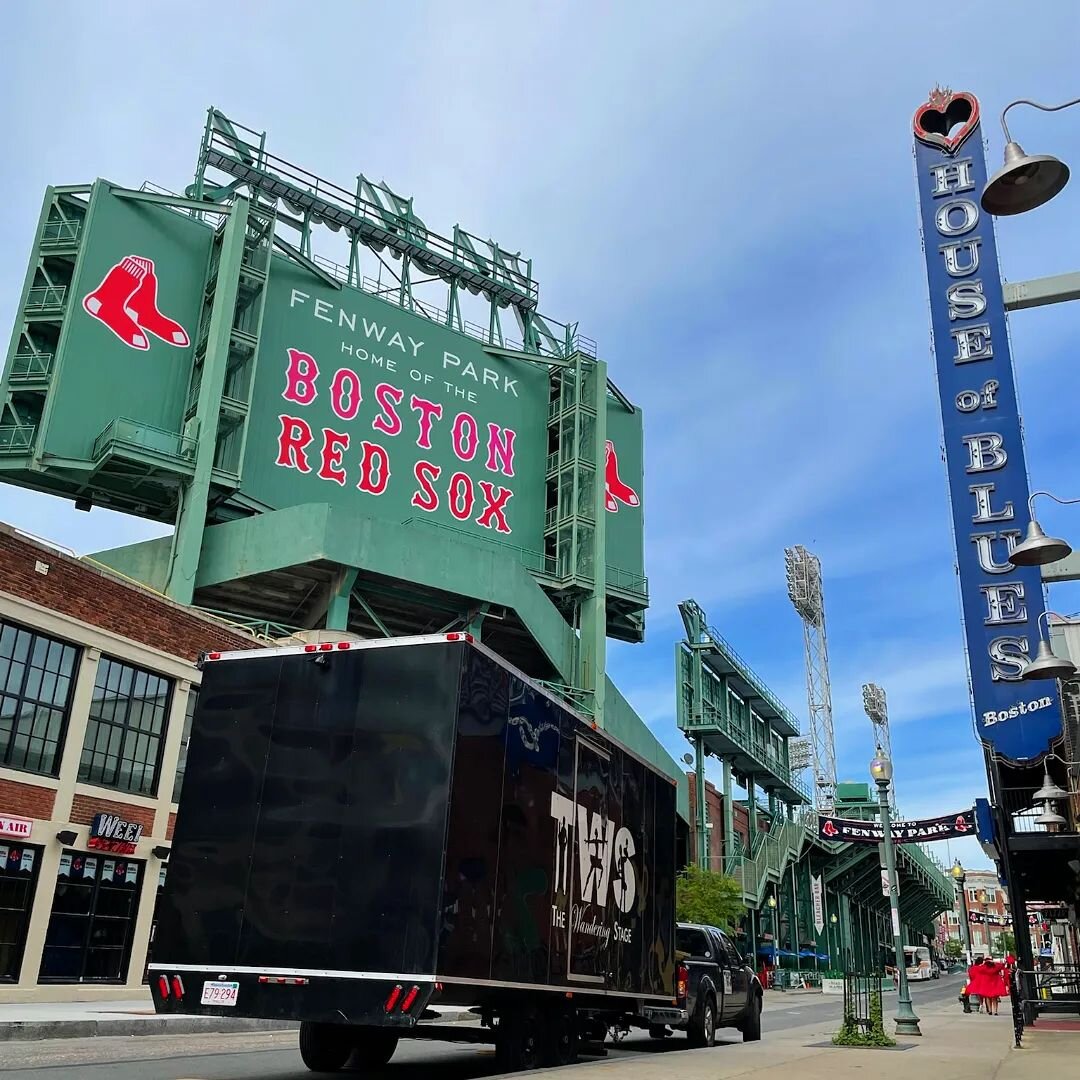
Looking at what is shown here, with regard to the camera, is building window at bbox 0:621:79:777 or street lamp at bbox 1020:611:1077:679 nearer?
street lamp at bbox 1020:611:1077:679

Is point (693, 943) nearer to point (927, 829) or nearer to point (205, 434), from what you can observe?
point (927, 829)

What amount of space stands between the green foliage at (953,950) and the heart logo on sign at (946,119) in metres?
160

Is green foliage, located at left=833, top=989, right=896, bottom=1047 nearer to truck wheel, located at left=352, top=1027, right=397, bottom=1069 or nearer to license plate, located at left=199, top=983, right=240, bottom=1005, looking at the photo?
truck wheel, located at left=352, top=1027, right=397, bottom=1069

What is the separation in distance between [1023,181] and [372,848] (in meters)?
8.18

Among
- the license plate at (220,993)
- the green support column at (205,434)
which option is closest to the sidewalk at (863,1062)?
the license plate at (220,993)

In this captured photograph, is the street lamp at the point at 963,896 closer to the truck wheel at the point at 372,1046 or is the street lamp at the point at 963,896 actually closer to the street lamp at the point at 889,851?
the street lamp at the point at 889,851

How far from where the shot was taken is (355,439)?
126 ft

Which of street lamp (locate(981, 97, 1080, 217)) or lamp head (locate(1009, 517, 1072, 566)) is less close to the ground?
street lamp (locate(981, 97, 1080, 217))

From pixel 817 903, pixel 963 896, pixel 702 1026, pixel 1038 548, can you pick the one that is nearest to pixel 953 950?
pixel 963 896

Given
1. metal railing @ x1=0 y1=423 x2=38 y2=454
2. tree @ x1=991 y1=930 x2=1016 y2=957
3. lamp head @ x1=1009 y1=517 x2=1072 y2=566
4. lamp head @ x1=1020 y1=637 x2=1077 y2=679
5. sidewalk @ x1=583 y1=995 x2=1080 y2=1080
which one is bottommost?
sidewalk @ x1=583 y1=995 x2=1080 y2=1080

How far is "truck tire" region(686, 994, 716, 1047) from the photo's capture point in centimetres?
1620

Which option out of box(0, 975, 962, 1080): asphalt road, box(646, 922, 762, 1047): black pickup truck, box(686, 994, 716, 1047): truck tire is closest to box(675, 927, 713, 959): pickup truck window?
box(646, 922, 762, 1047): black pickup truck

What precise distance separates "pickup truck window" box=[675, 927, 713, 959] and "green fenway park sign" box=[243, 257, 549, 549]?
22876 mm

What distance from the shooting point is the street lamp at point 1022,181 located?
31.1 ft
